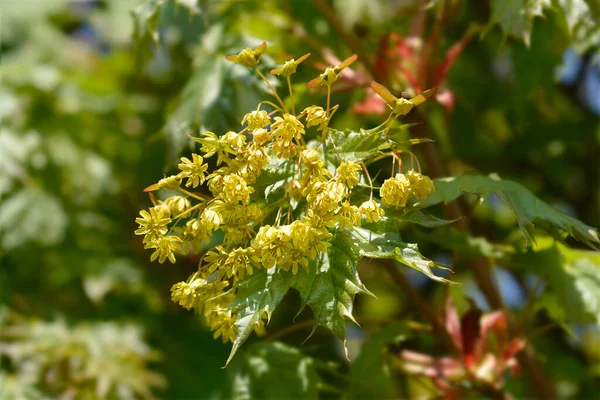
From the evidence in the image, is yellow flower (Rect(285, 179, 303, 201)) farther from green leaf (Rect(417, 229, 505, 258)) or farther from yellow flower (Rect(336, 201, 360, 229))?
green leaf (Rect(417, 229, 505, 258))

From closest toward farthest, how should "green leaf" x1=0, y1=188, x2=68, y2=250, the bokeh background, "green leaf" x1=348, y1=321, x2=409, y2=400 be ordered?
"green leaf" x1=348, y1=321, x2=409, y2=400 < the bokeh background < "green leaf" x1=0, y1=188, x2=68, y2=250

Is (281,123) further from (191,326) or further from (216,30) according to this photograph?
(191,326)

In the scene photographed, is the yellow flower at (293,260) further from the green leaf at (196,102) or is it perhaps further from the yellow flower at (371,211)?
the green leaf at (196,102)

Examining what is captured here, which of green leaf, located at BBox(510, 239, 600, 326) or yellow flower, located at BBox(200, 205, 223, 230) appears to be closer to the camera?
yellow flower, located at BBox(200, 205, 223, 230)

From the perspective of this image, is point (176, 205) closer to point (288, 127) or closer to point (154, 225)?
point (154, 225)

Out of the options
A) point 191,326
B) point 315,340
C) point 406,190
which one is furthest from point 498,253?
point 191,326

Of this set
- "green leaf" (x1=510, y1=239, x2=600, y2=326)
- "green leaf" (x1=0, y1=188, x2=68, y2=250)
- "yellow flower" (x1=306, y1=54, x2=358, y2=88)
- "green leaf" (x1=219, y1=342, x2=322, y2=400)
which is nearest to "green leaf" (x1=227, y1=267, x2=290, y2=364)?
"yellow flower" (x1=306, y1=54, x2=358, y2=88)

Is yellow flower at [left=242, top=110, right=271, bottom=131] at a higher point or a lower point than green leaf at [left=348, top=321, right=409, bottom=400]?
higher

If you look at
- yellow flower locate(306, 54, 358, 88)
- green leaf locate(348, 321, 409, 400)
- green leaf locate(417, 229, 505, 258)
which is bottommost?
green leaf locate(348, 321, 409, 400)
